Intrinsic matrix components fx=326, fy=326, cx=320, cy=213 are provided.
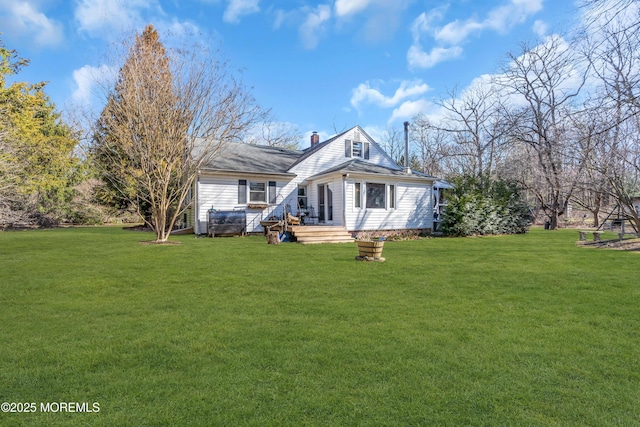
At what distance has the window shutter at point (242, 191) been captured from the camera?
15.6 metres

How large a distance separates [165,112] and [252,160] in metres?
6.24

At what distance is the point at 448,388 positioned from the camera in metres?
2.33

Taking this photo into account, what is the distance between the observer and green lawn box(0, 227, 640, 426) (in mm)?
2094

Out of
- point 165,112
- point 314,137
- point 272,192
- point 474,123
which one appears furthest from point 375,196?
point 474,123

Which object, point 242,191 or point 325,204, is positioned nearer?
point 242,191

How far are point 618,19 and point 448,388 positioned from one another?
5406mm

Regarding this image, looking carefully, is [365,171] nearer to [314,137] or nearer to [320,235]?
[320,235]

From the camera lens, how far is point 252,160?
56.4ft

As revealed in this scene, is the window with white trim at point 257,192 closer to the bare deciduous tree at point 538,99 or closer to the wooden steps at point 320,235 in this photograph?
the wooden steps at point 320,235

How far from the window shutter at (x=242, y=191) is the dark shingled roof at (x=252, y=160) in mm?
648

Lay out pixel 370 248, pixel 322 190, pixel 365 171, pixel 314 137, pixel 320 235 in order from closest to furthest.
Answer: pixel 370 248
pixel 320 235
pixel 365 171
pixel 322 190
pixel 314 137

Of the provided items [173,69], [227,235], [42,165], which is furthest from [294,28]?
[42,165]

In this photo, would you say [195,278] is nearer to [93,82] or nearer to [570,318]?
[570,318]

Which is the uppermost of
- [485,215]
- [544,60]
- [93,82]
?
[544,60]
